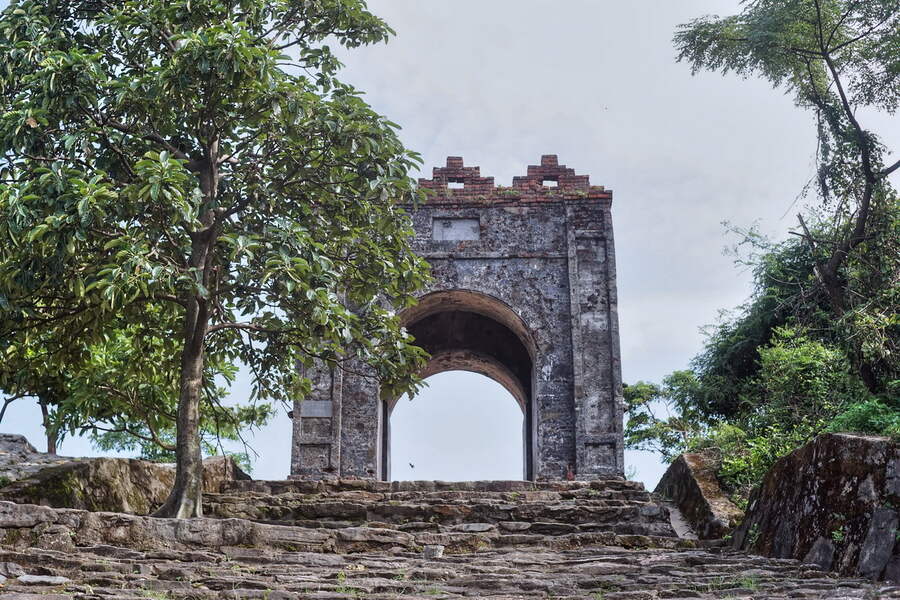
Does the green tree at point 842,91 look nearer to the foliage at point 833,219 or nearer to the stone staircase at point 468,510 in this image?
the foliage at point 833,219

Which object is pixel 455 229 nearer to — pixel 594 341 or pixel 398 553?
pixel 594 341

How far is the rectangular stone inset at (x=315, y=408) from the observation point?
15.7 meters

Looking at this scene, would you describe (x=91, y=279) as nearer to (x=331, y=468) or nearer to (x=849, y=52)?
(x=331, y=468)

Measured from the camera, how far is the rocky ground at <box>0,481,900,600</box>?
6.53 metres

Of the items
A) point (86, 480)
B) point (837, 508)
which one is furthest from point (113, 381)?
point (837, 508)

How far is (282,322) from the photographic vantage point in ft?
34.0

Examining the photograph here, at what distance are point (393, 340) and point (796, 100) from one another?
266 inches

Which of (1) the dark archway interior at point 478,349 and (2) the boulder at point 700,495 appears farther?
(1) the dark archway interior at point 478,349

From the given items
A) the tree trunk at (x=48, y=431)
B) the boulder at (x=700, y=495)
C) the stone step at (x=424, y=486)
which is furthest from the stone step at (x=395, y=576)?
the tree trunk at (x=48, y=431)

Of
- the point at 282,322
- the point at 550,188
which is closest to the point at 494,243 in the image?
the point at 550,188

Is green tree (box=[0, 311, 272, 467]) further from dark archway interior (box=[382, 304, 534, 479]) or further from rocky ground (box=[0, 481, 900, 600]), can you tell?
dark archway interior (box=[382, 304, 534, 479])

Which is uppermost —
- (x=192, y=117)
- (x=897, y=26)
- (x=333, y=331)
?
(x=897, y=26)

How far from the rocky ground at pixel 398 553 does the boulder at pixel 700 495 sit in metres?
0.38

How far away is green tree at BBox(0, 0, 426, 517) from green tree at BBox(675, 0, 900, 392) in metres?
5.17
